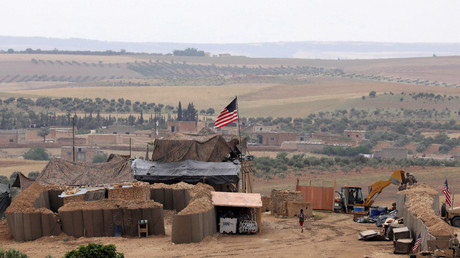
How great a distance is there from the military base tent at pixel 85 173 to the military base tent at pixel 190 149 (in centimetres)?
193

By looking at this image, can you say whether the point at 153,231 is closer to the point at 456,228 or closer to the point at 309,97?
the point at 456,228

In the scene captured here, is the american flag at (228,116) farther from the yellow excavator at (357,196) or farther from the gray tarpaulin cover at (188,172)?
the yellow excavator at (357,196)

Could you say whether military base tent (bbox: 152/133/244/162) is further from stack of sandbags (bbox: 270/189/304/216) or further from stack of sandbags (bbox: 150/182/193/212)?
stack of sandbags (bbox: 150/182/193/212)

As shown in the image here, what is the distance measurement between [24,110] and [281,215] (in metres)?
72.9

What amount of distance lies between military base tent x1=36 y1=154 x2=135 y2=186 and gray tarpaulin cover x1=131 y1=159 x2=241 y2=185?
0.64 m

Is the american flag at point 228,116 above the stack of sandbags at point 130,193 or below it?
above

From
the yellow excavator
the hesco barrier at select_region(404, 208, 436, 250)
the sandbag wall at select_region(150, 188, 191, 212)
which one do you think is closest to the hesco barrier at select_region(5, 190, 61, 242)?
the sandbag wall at select_region(150, 188, 191, 212)

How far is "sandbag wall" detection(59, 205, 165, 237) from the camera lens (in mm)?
29000

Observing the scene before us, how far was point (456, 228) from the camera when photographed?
3095 centimetres

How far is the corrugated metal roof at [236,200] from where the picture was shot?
30062mm

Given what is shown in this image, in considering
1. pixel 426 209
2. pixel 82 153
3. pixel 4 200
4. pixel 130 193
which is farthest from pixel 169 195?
pixel 82 153

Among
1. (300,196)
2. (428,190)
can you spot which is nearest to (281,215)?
(300,196)

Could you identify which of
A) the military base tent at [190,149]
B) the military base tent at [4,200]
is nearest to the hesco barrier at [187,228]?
the military base tent at [4,200]

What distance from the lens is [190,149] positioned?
39000 mm
